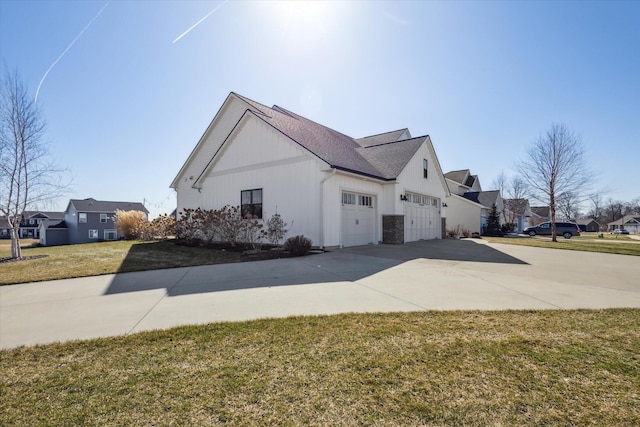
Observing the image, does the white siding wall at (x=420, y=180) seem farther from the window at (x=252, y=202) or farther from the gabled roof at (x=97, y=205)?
the gabled roof at (x=97, y=205)

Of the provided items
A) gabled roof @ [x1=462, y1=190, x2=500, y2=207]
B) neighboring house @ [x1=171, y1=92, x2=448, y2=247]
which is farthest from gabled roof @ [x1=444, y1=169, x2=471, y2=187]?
neighboring house @ [x1=171, y1=92, x2=448, y2=247]

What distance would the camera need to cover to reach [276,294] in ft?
17.5

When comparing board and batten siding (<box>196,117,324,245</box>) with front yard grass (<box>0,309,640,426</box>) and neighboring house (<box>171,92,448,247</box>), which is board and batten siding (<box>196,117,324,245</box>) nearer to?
neighboring house (<box>171,92,448,247</box>)

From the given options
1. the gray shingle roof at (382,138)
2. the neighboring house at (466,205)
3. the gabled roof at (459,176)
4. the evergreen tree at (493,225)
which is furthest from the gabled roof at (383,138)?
the gabled roof at (459,176)

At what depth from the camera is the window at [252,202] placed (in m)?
13.4

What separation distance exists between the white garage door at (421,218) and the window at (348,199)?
409 cm

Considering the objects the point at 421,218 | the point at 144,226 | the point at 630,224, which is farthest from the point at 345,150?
the point at 630,224

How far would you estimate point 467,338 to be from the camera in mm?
3281

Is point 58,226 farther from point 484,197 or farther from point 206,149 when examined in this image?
point 484,197

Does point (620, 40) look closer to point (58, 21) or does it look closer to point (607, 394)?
point (607, 394)

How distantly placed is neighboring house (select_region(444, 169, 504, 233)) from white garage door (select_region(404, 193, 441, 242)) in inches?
274

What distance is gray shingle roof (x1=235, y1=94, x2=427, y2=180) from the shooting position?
12.4 meters

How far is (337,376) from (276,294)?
2.95 m

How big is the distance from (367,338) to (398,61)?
10919 mm
